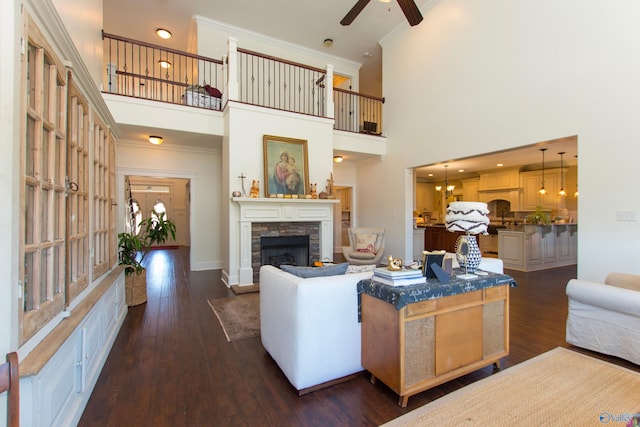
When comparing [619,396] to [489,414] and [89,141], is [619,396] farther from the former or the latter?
[89,141]

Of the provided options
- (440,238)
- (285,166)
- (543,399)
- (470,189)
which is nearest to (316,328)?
(543,399)

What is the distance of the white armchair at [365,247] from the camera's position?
19.7ft

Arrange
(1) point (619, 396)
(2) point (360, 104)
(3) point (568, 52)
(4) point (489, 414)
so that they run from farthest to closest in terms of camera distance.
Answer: (2) point (360, 104), (3) point (568, 52), (1) point (619, 396), (4) point (489, 414)

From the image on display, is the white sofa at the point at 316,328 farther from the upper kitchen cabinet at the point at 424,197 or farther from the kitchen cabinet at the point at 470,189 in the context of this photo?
the upper kitchen cabinet at the point at 424,197

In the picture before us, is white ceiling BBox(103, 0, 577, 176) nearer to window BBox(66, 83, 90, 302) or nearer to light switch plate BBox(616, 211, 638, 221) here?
light switch plate BBox(616, 211, 638, 221)

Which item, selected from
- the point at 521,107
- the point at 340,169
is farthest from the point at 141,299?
the point at 521,107

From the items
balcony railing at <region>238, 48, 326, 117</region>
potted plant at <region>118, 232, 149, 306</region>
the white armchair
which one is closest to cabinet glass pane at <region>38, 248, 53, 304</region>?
potted plant at <region>118, 232, 149, 306</region>

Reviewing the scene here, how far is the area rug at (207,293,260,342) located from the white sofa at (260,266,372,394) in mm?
913

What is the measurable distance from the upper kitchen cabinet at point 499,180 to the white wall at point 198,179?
857cm

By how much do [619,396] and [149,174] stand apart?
285 inches

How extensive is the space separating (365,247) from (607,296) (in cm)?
400

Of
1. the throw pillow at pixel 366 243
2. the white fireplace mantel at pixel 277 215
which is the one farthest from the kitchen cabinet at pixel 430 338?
the throw pillow at pixel 366 243

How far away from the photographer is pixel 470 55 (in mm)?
5098

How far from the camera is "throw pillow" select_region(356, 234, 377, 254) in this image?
6.22 meters
